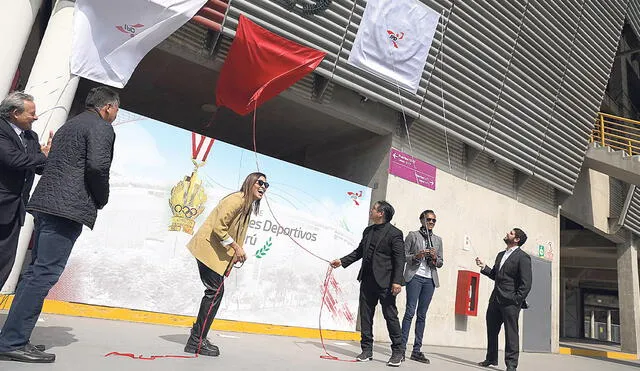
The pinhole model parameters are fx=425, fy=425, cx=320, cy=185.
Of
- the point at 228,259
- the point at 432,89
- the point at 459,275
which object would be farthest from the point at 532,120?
the point at 228,259

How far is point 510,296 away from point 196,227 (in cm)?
396

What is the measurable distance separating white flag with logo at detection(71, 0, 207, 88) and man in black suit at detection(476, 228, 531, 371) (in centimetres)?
502

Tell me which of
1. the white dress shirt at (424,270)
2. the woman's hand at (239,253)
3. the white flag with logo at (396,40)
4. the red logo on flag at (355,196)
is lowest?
the woman's hand at (239,253)

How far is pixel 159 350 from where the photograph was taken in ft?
11.1

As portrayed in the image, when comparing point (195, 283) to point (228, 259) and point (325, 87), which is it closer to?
point (228, 259)

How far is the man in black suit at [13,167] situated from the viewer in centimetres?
261

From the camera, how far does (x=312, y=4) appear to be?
21.0 feet

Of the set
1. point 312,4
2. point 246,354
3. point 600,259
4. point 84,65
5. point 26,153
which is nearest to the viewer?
point 26,153

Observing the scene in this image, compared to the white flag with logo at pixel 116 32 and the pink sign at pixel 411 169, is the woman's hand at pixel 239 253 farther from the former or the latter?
the pink sign at pixel 411 169

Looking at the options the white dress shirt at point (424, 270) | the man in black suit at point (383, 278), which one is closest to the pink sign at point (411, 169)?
the white dress shirt at point (424, 270)


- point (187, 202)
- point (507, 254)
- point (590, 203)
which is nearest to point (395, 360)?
point (507, 254)

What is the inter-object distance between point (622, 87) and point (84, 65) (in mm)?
17808

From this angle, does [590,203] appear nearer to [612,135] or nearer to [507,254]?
[612,135]

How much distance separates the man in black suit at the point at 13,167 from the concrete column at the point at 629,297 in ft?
50.5
